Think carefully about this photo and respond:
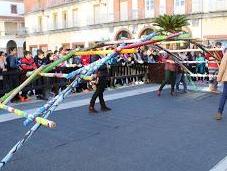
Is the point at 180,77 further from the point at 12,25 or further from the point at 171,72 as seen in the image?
the point at 12,25

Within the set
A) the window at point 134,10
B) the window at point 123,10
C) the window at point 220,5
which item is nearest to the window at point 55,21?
the window at point 123,10

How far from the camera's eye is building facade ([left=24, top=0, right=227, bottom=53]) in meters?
31.9

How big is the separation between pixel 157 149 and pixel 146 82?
1012 centimetres

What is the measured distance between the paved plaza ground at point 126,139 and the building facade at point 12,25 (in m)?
47.4

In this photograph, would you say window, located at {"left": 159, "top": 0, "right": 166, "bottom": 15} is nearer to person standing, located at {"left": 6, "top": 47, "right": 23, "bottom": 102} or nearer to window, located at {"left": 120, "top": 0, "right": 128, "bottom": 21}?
window, located at {"left": 120, "top": 0, "right": 128, "bottom": 21}

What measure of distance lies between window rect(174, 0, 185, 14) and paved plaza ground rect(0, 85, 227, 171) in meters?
23.8

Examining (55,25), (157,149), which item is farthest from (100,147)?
(55,25)

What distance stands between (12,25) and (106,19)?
25.9 meters

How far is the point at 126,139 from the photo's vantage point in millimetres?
7504

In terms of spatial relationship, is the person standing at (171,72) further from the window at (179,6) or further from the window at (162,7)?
the window at (162,7)

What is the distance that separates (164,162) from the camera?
20.1ft

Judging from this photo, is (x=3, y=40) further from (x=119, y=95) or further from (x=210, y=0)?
(x=119, y=95)

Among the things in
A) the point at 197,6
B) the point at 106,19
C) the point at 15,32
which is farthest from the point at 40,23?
the point at 197,6

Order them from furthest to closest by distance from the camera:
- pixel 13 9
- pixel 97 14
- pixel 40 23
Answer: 1. pixel 13 9
2. pixel 40 23
3. pixel 97 14
